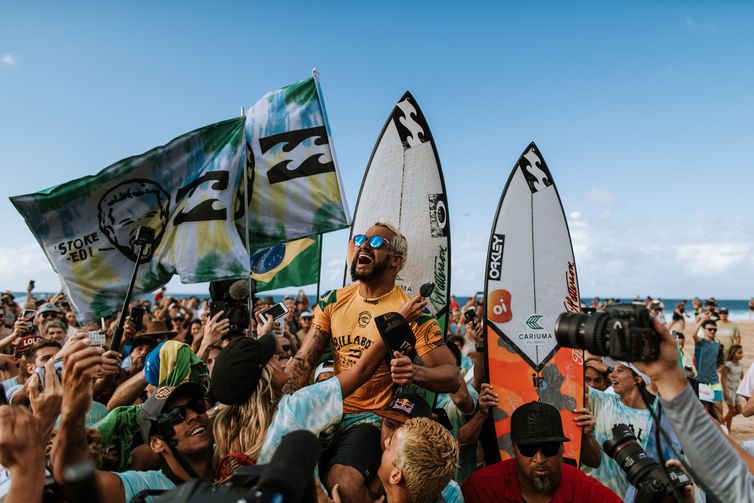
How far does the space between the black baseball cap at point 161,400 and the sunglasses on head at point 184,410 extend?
0.11 feet

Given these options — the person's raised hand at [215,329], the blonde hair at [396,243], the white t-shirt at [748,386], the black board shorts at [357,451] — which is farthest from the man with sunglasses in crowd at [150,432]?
the white t-shirt at [748,386]

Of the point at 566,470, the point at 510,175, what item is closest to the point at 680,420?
the point at 566,470

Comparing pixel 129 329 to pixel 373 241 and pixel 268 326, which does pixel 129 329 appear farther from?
pixel 373 241

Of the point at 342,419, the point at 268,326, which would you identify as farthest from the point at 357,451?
the point at 268,326

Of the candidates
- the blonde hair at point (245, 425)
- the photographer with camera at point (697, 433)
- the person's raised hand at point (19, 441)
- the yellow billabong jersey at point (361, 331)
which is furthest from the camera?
the yellow billabong jersey at point (361, 331)

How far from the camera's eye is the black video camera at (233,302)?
434cm

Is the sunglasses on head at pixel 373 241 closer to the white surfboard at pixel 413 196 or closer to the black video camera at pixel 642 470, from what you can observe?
the white surfboard at pixel 413 196

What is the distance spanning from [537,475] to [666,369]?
5.13 feet

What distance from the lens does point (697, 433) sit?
5.57 ft

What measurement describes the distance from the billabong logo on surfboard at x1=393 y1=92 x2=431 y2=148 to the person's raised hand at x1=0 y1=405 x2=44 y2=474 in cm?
455

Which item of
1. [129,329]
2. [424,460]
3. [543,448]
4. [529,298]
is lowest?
[543,448]

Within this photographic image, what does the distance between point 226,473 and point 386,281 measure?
164cm

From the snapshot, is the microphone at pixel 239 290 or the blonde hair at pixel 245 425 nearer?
the blonde hair at pixel 245 425

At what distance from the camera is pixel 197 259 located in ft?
15.2
